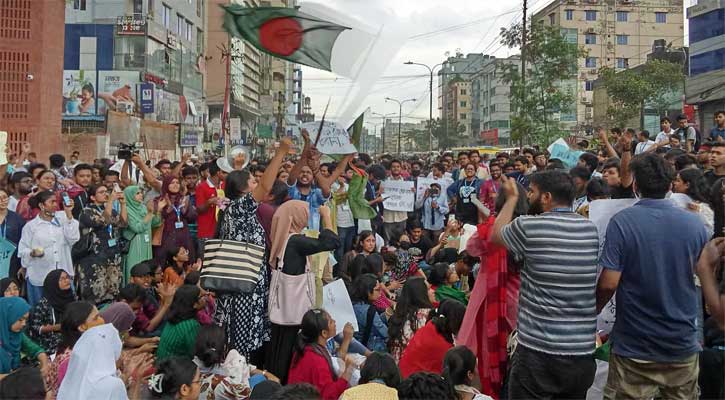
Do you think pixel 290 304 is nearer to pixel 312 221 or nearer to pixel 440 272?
pixel 440 272

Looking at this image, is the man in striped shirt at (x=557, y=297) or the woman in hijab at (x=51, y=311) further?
the woman in hijab at (x=51, y=311)

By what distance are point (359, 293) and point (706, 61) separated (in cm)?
3017

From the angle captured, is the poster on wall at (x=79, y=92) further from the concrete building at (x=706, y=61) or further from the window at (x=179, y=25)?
the concrete building at (x=706, y=61)

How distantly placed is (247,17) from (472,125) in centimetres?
9444

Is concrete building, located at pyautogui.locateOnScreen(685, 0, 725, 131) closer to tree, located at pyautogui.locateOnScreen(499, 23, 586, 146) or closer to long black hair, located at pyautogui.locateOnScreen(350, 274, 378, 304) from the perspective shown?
tree, located at pyautogui.locateOnScreen(499, 23, 586, 146)

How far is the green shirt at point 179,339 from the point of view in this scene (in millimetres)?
5473

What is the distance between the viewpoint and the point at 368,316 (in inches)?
242

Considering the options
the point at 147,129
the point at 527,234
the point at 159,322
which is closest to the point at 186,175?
the point at 159,322

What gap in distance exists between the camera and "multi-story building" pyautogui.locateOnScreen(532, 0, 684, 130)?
66688 millimetres

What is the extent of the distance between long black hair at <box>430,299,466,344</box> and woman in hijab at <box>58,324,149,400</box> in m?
2.25

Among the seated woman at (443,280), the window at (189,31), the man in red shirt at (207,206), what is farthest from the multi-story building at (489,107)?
the seated woman at (443,280)

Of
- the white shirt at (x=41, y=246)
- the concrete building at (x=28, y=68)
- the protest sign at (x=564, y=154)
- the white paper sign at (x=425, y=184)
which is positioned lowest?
the white shirt at (x=41, y=246)

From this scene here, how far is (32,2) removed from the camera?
68.2 feet

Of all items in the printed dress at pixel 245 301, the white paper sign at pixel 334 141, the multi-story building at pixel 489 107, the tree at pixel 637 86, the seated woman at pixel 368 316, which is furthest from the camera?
the multi-story building at pixel 489 107
